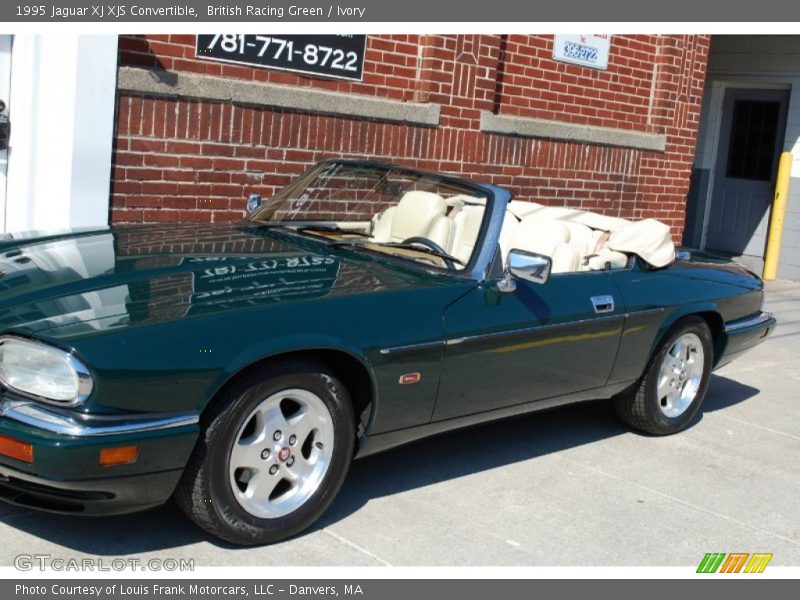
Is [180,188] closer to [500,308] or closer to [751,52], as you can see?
[500,308]

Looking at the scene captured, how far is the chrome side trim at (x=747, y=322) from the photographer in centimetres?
646

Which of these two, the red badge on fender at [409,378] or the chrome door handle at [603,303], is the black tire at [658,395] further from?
the red badge on fender at [409,378]

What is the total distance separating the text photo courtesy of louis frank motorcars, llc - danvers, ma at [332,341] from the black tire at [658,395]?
28 mm

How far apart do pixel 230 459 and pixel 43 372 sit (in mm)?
725

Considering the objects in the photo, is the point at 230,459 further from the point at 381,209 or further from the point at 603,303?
the point at 603,303

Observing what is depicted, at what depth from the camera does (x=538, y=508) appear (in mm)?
4891

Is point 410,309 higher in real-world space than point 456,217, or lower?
lower

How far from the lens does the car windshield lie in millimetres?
5246

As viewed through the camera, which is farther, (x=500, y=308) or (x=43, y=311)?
(x=500, y=308)

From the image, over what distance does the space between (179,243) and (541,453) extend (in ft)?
7.13

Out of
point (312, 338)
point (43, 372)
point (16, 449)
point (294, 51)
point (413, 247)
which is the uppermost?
point (294, 51)

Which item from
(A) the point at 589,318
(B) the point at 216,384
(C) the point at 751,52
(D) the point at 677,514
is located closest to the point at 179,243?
(B) the point at 216,384

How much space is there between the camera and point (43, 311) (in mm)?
3855

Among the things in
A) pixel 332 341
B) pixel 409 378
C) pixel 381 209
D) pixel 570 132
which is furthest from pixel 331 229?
pixel 570 132
